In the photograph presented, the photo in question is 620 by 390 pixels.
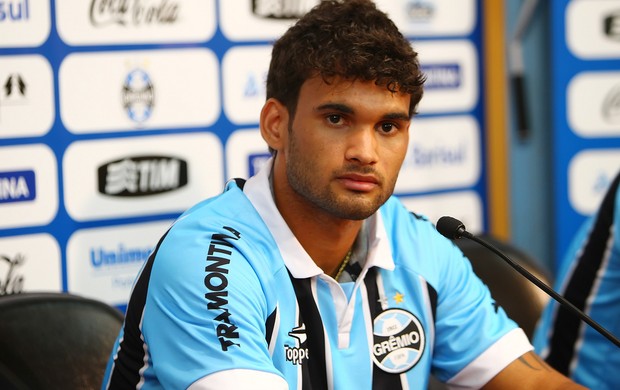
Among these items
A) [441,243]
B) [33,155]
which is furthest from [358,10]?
[33,155]

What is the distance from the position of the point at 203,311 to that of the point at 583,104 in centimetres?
197

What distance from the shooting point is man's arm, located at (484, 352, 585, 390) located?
163 cm

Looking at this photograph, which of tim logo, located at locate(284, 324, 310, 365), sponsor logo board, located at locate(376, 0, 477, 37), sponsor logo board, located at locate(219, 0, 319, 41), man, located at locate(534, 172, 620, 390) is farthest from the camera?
sponsor logo board, located at locate(376, 0, 477, 37)

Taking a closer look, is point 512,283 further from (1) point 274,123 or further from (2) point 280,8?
(2) point 280,8

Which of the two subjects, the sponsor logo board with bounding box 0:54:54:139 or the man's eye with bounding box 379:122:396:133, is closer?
the man's eye with bounding box 379:122:396:133

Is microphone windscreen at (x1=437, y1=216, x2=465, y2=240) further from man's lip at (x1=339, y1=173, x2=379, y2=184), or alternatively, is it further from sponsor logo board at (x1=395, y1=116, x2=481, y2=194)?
sponsor logo board at (x1=395, y1=116, x2=481, y2=194)

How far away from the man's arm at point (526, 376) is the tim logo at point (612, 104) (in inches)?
58.8

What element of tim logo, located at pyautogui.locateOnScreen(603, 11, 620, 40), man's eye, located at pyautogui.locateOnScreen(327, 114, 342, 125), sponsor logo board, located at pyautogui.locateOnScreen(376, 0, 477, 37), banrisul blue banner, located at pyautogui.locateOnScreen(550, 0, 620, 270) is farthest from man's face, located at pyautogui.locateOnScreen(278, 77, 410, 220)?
tim logo, located at pyautogui.locateOnScreen(603, 11, 620, 40)

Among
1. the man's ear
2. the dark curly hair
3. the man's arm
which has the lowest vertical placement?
the man's arm

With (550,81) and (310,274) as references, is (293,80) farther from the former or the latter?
(550,81)

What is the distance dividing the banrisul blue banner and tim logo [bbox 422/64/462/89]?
0.35m

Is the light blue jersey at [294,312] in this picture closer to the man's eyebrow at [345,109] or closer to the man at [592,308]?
the man's eyebrow at [345,109]

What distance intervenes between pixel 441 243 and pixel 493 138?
1.24 metres

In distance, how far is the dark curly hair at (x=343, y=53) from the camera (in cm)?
154
